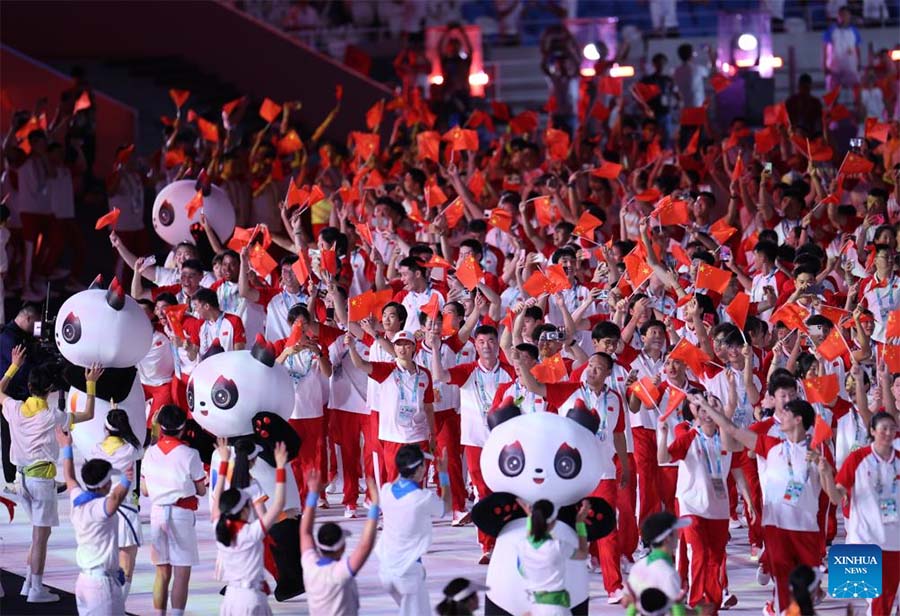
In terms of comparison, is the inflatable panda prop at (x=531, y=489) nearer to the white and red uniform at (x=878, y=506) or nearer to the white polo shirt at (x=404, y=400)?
the white and red uniform at (x=878, y=506)

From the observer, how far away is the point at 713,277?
39.2ft

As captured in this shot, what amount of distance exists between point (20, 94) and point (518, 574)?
13238 millimetres

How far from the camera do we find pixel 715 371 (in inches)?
434

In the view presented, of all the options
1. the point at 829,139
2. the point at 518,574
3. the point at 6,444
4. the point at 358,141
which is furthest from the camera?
the point at 829,139

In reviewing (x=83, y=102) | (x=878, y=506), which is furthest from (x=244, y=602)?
(x=83, y=102)

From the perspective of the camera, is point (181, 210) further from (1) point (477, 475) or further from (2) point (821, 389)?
(2) point (821, 389)

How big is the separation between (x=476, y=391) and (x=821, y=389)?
2.44 meters

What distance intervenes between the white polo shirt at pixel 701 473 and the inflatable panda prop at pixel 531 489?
3.49ft

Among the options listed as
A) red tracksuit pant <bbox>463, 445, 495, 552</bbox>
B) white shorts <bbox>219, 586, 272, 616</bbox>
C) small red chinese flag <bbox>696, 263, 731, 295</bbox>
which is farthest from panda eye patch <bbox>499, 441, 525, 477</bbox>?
small red chinese flag <bbox>696, 263, 731, 295</bbox>

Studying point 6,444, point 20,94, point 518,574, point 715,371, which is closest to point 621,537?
point 715,371

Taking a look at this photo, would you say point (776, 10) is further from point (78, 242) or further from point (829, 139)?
point (78, 242)

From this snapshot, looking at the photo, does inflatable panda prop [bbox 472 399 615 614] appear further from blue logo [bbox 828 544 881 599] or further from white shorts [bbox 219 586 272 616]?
blue logo [bbox 828 544 881 599]

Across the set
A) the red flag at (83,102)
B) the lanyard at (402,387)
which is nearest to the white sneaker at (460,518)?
the lanyard at (402,387)

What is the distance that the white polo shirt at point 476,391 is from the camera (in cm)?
1147
